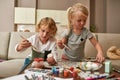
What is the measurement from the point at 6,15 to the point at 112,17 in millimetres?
2236

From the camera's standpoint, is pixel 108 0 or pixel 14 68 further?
pixel 108 0

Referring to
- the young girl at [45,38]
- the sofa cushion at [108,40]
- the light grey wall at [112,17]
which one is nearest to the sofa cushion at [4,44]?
the young girl at [45,38]

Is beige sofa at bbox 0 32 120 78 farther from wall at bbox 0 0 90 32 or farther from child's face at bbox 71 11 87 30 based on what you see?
wall at bbox 0 0 90 32

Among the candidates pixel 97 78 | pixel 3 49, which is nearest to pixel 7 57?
pixel 3 49

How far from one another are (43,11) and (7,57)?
179 cm

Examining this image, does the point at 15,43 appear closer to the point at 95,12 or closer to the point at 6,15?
the point at 6,15

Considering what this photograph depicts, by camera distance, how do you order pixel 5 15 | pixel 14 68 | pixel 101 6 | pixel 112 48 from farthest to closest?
pixel 101 6, pixel 5 15, pixel 112 48, pixel 14 68

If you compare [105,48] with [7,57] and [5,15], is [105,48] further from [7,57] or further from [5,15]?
[5,15]

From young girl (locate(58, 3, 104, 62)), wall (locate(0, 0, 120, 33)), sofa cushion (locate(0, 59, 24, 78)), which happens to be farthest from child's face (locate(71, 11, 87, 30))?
wall (locate(0, 0, 120, 33))

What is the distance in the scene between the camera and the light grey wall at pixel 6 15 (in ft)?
13.1

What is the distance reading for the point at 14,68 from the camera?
185 cm

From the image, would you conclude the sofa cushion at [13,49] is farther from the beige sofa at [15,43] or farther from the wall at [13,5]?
the wall at [13,5]

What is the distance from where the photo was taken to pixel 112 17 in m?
4.21

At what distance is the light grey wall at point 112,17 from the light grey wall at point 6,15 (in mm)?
2018
